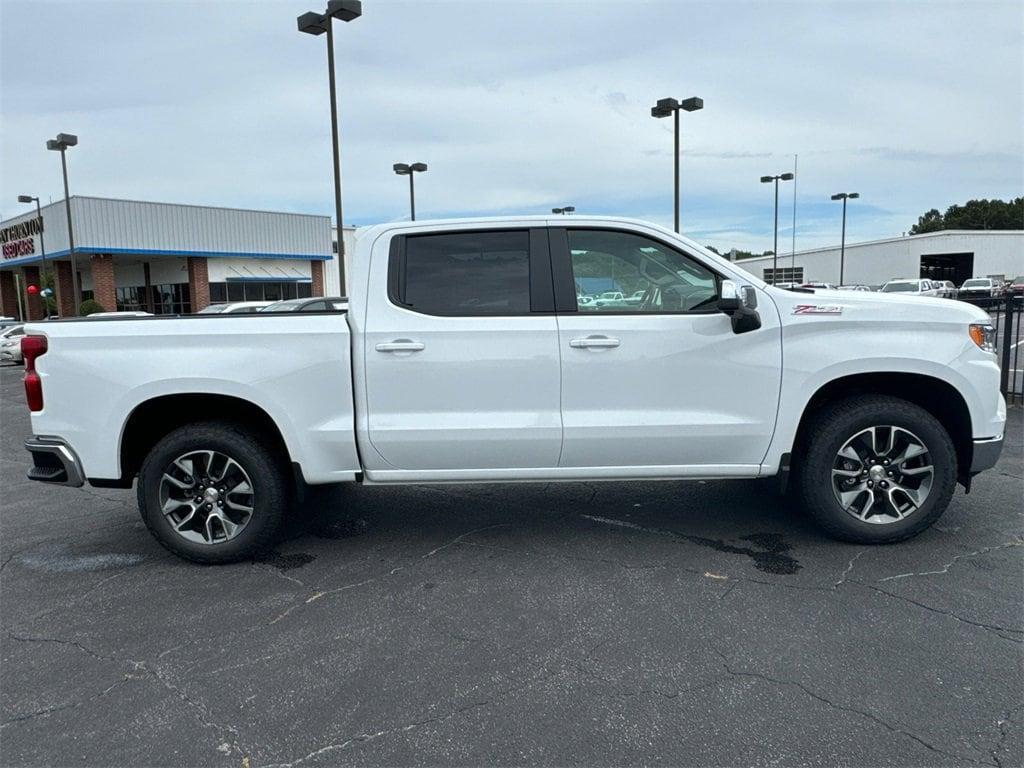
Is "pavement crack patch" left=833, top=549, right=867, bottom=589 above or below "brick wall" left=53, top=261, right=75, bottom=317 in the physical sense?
below

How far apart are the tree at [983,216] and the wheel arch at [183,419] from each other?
11286 centimetres

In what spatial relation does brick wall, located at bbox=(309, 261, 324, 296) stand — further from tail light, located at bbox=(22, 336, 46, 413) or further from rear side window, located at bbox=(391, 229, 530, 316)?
rear side window, located at bbox=(391, 229, 530, 316)

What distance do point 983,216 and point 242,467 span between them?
4657 inches

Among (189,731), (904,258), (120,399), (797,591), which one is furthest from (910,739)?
(904,258)

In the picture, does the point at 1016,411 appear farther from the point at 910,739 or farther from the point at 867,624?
the point at 910,739

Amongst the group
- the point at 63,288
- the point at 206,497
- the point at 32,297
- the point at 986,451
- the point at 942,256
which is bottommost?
the point at 206,497

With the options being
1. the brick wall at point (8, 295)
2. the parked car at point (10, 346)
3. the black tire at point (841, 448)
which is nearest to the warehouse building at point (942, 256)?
the brick wall at point (8, 295)

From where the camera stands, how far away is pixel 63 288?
4019 centimetres

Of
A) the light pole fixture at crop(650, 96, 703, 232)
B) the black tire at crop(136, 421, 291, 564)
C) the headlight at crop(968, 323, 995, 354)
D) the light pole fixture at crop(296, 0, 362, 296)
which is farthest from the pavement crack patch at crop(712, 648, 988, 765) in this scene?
the light pole fixture at crop(650, 96, 703, 232)

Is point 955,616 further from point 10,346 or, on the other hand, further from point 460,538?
point 10,346

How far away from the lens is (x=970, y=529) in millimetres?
4809

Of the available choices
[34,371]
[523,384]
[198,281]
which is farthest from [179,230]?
[523,384]

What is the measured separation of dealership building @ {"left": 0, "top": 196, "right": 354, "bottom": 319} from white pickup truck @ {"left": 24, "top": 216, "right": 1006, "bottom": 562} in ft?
105

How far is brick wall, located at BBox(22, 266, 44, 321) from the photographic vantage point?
44281 mm
